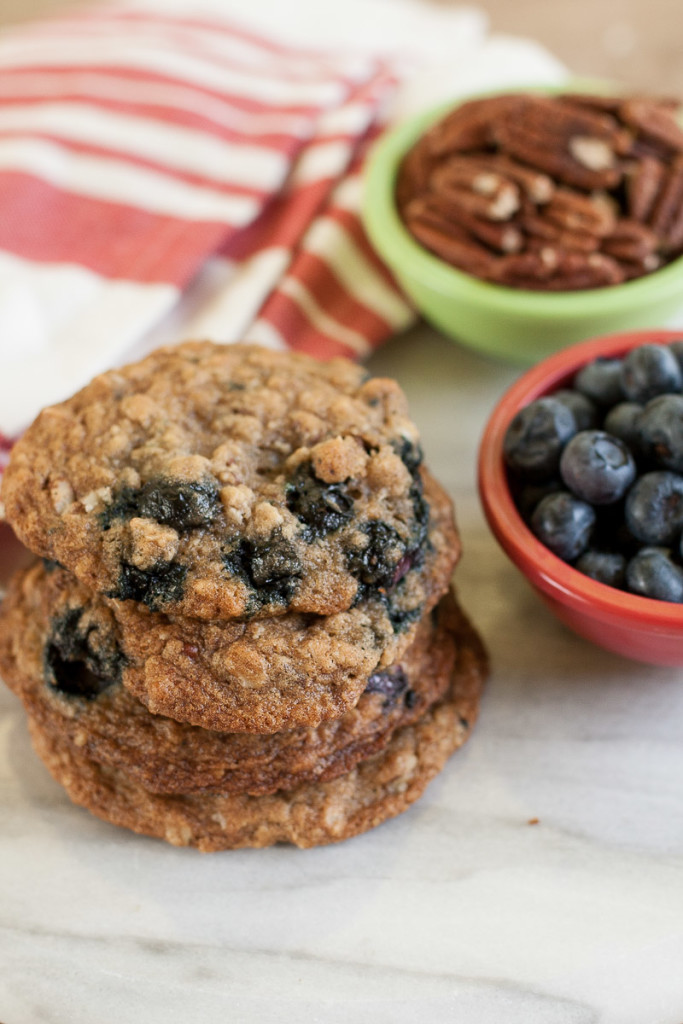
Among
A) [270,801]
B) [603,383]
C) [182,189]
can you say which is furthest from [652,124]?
[270,801]

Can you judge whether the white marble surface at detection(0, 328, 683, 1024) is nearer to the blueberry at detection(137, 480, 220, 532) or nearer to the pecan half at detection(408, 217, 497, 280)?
the blueberry at detection(137, 480, 220, 532)

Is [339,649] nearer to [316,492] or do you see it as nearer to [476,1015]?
[316,492]

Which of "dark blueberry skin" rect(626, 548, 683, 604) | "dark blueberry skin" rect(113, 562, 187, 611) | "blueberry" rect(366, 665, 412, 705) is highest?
"dark blueberry skin" rect(113, 562, 187, 611)

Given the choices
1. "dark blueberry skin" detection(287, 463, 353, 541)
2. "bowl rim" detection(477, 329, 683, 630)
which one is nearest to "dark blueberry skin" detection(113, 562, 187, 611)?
"dark blueberry skin" detection(287, 463, 353, 541)

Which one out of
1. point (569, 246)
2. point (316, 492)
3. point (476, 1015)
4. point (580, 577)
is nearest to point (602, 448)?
point (580, 577)

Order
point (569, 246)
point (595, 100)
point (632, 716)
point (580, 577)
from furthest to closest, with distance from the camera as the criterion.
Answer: point (595, 100)
point (569, 246)
point (632, 716)
point (580, 577)

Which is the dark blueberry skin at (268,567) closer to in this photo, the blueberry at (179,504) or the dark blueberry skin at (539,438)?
the blueberry at (179,504)

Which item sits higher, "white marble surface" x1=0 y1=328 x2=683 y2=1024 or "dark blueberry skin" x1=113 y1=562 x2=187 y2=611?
"dark blueberry skin" x1=113 y1=562 x2=187 y2=611

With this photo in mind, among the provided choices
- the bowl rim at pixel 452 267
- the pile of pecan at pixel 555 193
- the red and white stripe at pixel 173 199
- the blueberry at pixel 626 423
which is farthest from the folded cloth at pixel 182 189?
the blueberry at pixel 626 423
